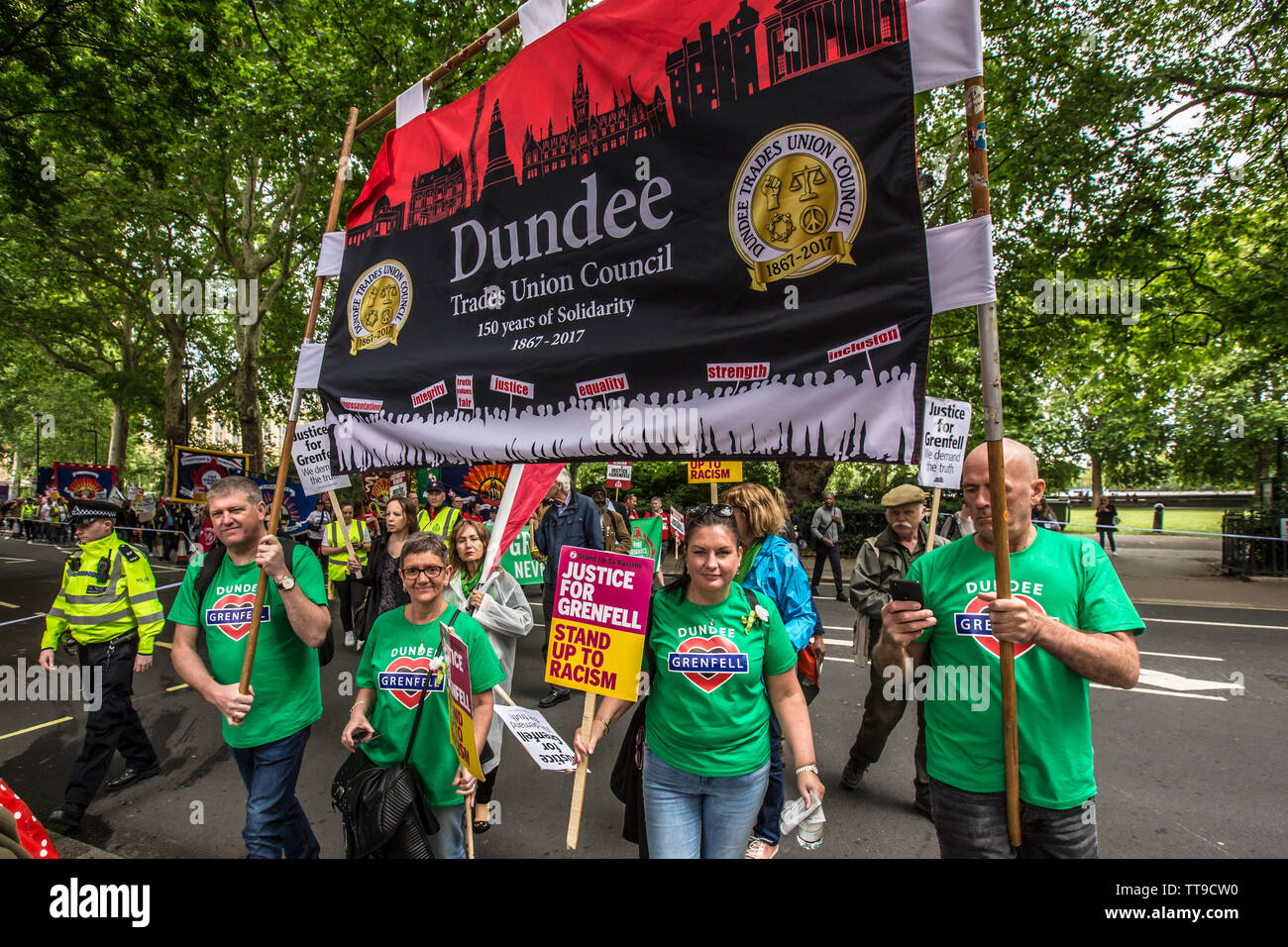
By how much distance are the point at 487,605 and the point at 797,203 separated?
3.17 metres

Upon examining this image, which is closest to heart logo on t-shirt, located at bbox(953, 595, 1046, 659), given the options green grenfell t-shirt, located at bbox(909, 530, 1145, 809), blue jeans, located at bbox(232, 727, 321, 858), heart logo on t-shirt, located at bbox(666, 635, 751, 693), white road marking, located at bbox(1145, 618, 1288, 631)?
green grenfell t-shirt, located at bbox(909, 530, 1145, 809)

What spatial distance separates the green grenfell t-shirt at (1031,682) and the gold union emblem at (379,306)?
2.68 metres

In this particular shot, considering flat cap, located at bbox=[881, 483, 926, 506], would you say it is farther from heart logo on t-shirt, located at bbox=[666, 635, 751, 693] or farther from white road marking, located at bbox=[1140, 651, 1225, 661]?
white road marking, located at bbox=[1140, 651, 1225, 661]

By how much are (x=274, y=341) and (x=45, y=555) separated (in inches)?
373

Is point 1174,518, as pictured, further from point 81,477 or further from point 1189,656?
point 81,477

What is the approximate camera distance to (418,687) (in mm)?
2711

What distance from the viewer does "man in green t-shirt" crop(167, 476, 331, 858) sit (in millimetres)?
2738

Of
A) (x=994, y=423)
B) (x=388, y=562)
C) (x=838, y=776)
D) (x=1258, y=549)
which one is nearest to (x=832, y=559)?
(x=838, y=776)

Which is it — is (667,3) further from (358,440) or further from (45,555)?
(45,555)

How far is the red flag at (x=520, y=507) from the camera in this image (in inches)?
158

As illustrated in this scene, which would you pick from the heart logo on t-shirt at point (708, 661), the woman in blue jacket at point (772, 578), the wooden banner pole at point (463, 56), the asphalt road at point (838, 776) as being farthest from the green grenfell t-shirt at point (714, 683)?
the wooden banner pole at point (463, 56)

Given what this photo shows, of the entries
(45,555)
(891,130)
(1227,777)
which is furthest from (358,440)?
(45,555)

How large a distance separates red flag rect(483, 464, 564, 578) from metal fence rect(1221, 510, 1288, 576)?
575 inches
